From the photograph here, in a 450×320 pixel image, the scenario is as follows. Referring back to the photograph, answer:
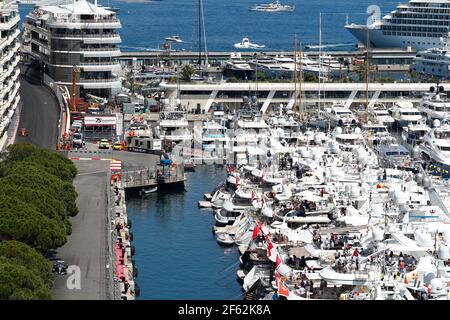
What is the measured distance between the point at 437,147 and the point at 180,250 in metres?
17.4

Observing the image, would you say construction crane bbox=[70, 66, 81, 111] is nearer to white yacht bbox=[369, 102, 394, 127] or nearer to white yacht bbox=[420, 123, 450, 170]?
white yacht bbox=[369, 102, 394, 127]

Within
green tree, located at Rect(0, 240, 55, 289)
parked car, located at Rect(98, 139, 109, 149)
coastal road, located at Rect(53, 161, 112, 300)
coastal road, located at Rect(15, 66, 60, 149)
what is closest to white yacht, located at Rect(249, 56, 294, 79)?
coastal road, located at Rect(15, 66, 60, 149)

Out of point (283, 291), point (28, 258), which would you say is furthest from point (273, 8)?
point (28, 258)

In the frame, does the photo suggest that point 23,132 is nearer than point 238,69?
Yes

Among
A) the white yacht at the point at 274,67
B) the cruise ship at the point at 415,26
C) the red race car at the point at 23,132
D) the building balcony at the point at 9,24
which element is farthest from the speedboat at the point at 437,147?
the cruise ship at the point at 415,26

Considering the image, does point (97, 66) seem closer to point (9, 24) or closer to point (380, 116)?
point (9, 24)

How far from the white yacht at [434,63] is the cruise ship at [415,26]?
1277cm

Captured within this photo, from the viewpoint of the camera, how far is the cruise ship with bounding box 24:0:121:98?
73.0 meters

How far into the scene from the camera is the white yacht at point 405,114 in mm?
69750

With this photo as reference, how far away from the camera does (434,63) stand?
95312mm

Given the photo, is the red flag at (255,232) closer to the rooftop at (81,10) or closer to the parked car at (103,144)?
the parked car at (103,144)

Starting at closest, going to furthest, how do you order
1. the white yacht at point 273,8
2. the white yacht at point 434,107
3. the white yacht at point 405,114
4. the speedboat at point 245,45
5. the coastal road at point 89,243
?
the coastal road at point 89,243 < the white yacht at point 434,107 < the white yacht at point 405,114 < the speedboat at point 245,45 < the white yacht at point 273,8

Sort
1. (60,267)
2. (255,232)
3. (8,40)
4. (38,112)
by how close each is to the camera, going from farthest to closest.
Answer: (38,112) < (8,40) < (255,232) < (60,267)

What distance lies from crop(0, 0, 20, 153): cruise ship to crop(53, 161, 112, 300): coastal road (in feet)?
13.0
